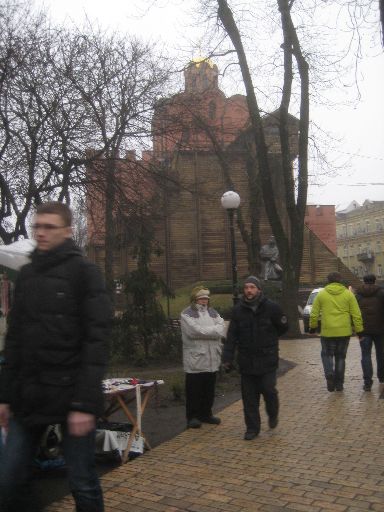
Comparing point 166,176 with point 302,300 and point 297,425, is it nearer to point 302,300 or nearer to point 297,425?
point 297,425

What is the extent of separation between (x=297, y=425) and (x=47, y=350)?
17.0 ft

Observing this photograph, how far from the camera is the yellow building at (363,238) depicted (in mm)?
93312

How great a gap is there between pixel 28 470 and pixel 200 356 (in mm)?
4667

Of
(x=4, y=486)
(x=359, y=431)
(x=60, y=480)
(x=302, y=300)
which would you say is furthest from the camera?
(x=302, y=300)

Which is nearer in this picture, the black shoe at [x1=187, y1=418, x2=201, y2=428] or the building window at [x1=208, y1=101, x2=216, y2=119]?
the black shoe at [x1=187, y1=418, x2=201, y2=428]

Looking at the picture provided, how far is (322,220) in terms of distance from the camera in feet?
221

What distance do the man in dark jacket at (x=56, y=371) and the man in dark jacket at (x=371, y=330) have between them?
7451 mm

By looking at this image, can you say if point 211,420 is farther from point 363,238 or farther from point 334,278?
point 363,238

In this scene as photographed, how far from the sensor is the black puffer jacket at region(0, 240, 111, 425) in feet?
10.5

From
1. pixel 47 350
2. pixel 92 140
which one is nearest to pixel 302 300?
pixel 92 140

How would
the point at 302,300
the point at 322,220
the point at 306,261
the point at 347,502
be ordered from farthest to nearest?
the point at 322,220
the point at 306,261
the point at 302,300
the point at 347,502

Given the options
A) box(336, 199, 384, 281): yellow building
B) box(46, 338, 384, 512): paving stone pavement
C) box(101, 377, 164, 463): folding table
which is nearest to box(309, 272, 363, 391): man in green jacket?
box(46, 338, 384, 512): paving stone pavement

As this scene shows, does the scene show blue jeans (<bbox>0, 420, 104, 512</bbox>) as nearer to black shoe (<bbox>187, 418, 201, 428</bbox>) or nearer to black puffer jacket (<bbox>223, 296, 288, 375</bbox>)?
black puffer jacket (<bbox>223, 296, 288, 375</bbox>)

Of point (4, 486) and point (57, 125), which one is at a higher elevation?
point (57, 125)
